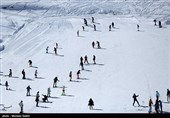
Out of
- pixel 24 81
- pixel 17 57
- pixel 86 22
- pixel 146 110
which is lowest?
pixel 146 110

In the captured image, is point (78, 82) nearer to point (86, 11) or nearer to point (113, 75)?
point (113, 75)

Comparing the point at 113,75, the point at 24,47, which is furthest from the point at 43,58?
the point at 113,75

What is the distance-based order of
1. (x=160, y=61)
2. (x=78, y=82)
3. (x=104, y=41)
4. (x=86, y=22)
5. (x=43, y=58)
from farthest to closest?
(x=86, y=22)
(x=104, y=41)
(x=43, y=58)
(x=160, y=61)
(x=78, y=82)

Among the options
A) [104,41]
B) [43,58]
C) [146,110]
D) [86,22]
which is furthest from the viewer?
[86,22]

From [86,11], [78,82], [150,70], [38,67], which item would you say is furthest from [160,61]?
[86,11]

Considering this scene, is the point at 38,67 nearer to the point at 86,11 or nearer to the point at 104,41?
the point at 104,41

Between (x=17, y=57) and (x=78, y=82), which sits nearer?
(x=78, y=82)

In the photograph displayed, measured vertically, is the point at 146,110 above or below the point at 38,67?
below
